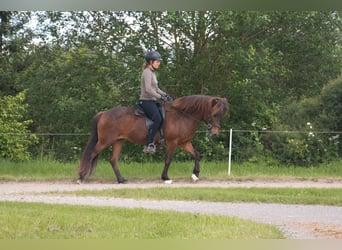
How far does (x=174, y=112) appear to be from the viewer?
518 inches

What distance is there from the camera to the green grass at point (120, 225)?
5957 mm

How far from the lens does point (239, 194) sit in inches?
413

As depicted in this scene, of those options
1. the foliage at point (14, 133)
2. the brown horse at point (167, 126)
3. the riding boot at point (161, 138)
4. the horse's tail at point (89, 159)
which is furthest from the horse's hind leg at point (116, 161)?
the foliage at point (14, 133)

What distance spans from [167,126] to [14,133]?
5.23 m

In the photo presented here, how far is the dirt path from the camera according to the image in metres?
7.09

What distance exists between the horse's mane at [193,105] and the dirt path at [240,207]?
1.66 metres

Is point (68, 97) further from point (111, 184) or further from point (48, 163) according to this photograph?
point (111, 184)

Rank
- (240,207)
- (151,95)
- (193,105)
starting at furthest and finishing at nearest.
Result: (193,105), (151,95), (240,207)

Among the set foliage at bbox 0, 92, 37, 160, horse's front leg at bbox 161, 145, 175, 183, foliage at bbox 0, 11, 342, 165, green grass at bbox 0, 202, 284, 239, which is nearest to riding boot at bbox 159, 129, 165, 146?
horse's front leg at bbox 161, 145, 175, 183

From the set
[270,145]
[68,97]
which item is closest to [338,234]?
[270,145]

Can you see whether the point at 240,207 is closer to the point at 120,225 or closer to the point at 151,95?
the point at 120,225

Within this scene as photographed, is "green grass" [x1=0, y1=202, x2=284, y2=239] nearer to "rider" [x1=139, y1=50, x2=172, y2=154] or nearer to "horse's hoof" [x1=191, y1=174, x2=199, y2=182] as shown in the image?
"rider" [x1=139, y1=50, x2=172, y2=154]

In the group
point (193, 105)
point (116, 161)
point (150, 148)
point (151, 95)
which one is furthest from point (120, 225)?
point (193, 105)

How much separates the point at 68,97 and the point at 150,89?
537cm
